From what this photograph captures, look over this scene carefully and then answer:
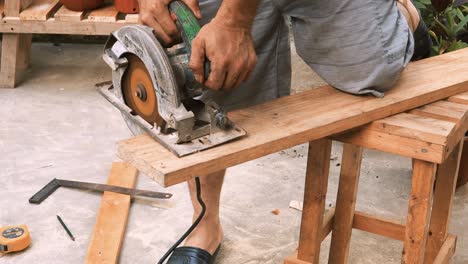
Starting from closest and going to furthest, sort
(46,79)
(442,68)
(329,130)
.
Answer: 1. (329,130)
2. (442,68)
3. (46,79)

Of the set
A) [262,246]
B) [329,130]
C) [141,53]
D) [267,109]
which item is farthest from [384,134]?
[262,246]

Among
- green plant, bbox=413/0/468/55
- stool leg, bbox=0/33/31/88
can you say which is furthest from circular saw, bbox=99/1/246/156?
stool leg, bbox=0/33/31/88

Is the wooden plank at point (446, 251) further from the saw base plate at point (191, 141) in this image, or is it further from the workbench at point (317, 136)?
the saw base plate at point (191, 141)

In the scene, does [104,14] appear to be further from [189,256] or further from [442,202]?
[442,202]

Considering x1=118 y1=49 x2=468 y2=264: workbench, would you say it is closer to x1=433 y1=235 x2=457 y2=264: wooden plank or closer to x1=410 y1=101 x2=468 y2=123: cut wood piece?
x1=410 y1=101 x2=468 y2=123: cut wood piece

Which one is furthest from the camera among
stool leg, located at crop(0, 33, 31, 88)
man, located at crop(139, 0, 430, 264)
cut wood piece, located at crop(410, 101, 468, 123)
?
stool leg, located at crop(0, 33, 31, 88)

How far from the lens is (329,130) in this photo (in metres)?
1.93

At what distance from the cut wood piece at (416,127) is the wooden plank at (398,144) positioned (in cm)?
1

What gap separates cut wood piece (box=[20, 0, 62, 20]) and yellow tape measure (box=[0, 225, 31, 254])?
1.77m

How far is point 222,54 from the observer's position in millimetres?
1784

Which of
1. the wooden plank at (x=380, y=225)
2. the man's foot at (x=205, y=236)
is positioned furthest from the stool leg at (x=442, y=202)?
the man's foot at (x=205, y=236)

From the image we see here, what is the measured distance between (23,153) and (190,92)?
193cm

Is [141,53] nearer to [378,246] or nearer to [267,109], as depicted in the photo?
[267,109]

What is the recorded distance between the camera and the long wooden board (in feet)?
5.59
